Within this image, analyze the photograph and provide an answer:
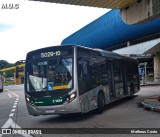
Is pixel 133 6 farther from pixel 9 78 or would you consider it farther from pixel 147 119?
pixel 9 78

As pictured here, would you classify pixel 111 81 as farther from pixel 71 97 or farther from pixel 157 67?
pixel 157 67

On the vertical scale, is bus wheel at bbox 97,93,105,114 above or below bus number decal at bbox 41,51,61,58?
below

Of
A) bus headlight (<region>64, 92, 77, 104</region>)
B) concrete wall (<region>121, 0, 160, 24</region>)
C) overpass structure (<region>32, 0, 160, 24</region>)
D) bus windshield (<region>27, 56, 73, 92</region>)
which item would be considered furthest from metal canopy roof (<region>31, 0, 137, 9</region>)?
bus headlight (<region>64, 92, 77, 104</region>)

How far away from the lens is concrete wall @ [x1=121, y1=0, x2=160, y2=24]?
16.6 metres

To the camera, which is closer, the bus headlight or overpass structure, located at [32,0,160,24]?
the bus headlight

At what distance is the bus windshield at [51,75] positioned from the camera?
12.0m

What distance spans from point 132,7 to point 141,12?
1.15 m

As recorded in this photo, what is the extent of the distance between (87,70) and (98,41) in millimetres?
44683

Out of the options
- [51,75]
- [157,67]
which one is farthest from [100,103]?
[157,67]

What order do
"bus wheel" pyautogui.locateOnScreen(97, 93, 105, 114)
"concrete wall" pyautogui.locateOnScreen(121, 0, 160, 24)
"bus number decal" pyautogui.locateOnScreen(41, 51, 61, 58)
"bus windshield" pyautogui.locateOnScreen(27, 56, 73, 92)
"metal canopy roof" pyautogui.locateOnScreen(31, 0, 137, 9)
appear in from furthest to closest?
"metal canopy roof" pyautogui.locateOnScreen(31, 0, 137, 9), "concrete wall" pyautogui.locateOnScreen(121, 0, 160, 24), "bus wheel" pyautogui.locateOnScreen(97, 93, 105, 114), "bus number decal" pyautogui.locateOnScreen(41, 51, 61, 58), "bus windshield" pyautogui.locateOnScreen(27, 56, 73, 92)

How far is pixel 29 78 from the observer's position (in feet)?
41.3

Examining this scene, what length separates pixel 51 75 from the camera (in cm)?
1216

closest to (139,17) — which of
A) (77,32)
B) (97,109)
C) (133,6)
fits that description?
(133,6)

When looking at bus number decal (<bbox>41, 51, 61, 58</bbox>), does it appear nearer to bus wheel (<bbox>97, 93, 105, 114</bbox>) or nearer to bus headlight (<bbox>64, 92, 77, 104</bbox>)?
bus headlight (<bbox>64, 92, 77, 104</bbox>)
